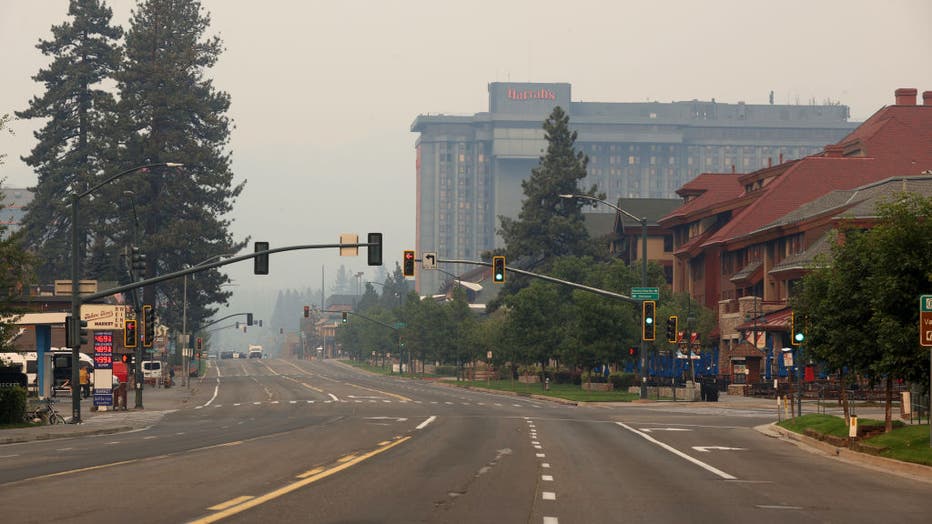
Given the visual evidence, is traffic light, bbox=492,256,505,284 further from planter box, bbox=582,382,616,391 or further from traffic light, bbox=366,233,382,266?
planter box, bbox=582,382,616,391

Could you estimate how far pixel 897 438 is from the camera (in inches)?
1150

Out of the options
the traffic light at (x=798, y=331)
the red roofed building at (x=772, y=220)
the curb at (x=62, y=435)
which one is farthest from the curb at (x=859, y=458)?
the red roofed building at (x=772, y=220)

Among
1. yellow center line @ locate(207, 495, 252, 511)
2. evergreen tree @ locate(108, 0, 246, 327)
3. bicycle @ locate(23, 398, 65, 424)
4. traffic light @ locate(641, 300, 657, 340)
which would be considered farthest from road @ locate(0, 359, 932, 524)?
evergreen tree @ locate(108, 0, 246, 327)

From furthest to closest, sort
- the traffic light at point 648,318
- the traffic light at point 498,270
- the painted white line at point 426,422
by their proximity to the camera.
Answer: the traffic light at point 648,318
the traffic light at point 498,270
the painted white line at point 426,422

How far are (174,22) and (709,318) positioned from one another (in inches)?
2263

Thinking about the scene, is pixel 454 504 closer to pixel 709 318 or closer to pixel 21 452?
pixel 21 452

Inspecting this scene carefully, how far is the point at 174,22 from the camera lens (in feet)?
365

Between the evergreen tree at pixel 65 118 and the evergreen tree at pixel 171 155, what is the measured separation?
361 cm

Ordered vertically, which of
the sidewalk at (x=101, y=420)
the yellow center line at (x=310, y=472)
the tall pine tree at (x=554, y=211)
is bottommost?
the sidewalk at (x=101, y=420)

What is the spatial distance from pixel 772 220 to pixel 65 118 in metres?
66.6

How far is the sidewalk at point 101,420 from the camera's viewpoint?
119 feet

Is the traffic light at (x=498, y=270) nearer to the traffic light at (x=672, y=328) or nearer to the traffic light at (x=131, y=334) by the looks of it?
the traffic light at (x=672, y=328)

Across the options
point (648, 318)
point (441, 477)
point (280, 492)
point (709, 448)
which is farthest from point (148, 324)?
point (280, 492)

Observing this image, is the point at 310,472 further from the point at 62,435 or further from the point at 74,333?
the point at 74,333
